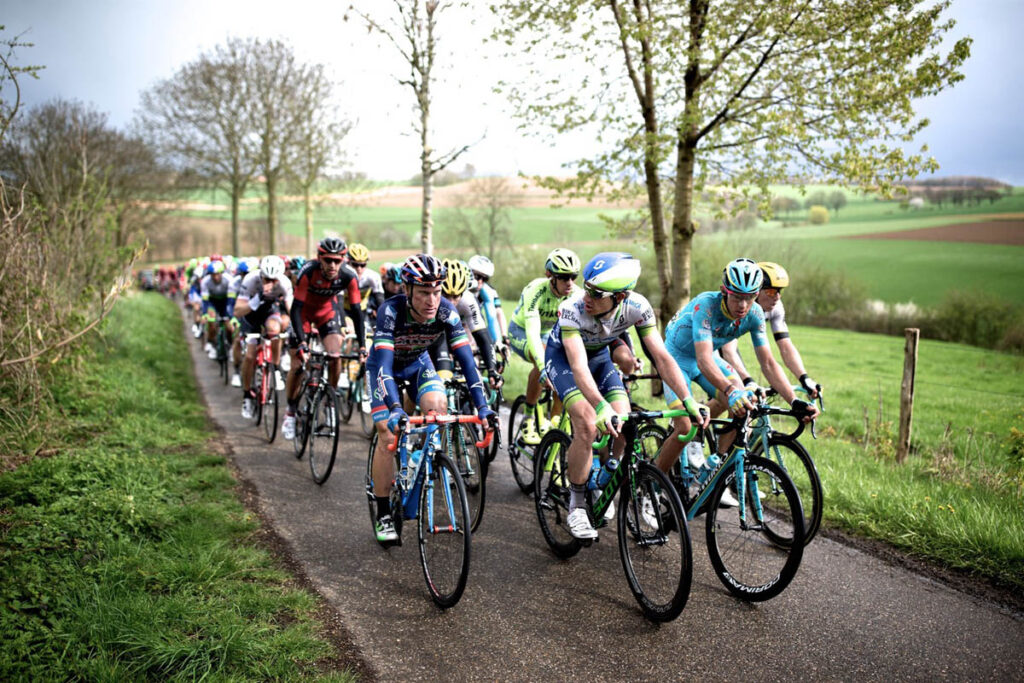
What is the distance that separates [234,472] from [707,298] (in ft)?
16.8

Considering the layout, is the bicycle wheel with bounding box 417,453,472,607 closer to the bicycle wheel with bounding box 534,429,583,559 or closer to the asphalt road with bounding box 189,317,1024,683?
the asphalt road with bounding box 189,317,1024,683

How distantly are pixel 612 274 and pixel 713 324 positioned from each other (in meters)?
1.27

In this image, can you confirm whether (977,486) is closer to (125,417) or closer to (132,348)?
(125,417)

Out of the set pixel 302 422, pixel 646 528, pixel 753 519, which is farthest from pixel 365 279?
pixel 753 519

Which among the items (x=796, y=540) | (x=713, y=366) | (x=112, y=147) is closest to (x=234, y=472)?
(x=713, y=366)

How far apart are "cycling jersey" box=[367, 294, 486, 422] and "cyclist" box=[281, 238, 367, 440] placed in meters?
2.08

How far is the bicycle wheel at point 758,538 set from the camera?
3963 millimetres

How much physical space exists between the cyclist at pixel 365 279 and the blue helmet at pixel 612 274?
5.35 meters

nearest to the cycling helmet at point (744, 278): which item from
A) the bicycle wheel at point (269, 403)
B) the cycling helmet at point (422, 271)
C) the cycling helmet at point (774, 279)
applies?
the cycling helmet at point (774, 279)

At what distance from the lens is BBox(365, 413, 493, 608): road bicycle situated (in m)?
4.07

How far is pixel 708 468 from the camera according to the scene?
4.93 metres

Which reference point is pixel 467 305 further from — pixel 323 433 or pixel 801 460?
pixel 801 460

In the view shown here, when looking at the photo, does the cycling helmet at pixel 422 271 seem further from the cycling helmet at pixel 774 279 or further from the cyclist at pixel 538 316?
the cycling helmet at pixel 774 279

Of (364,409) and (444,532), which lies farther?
(364,409)
